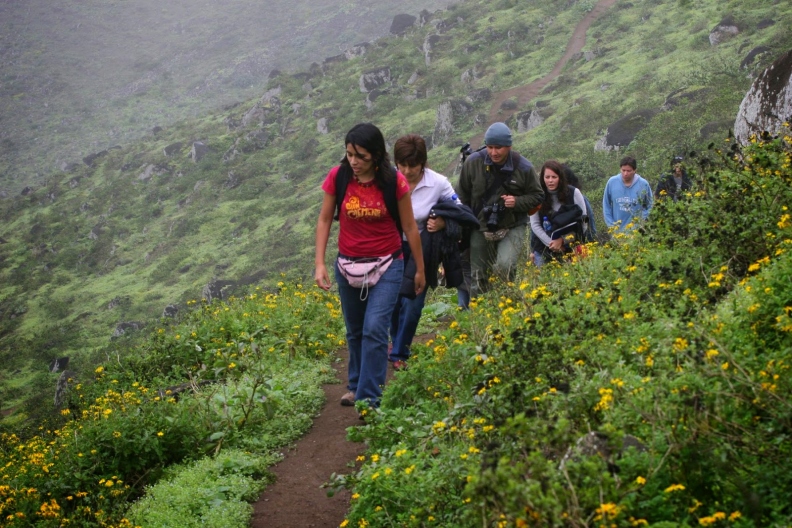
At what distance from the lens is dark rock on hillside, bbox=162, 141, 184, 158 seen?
46594 millimetres

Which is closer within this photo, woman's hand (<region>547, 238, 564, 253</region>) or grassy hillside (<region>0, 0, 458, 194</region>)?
woman's hand (<region>547, 238, 564, 253</region>)

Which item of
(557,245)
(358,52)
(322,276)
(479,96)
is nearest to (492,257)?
(557,245)

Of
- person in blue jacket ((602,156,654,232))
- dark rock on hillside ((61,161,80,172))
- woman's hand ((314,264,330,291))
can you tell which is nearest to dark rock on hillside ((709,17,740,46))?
person in blue jacket ((602,156,654,232))

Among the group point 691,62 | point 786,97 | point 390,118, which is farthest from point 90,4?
point 786,97

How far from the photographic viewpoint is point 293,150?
4097cm

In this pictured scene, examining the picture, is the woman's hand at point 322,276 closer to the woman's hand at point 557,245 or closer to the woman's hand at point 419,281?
the woman's hand at point 419,281

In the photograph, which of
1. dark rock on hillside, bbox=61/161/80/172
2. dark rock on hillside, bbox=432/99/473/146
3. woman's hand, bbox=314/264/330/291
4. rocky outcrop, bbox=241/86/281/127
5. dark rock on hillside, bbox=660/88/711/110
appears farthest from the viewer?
dark rock on hillside, bbox=61/161/80/172

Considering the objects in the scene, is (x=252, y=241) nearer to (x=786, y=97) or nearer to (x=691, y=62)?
(x=691, y=62)

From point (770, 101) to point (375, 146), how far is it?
5394 millimetres

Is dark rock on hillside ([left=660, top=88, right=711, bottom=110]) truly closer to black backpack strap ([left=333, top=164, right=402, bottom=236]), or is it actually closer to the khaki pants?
the khaki pants

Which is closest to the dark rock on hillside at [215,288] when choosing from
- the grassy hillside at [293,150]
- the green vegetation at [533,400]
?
the grassy hillside at [293,150]

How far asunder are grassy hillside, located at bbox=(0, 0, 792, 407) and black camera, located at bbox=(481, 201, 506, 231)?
12.5 metres

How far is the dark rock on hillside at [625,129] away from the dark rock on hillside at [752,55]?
292 cm

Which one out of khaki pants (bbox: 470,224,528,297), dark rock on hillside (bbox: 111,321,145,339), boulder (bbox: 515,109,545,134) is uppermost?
khaki pants (bbox: 470,224,528,297)
